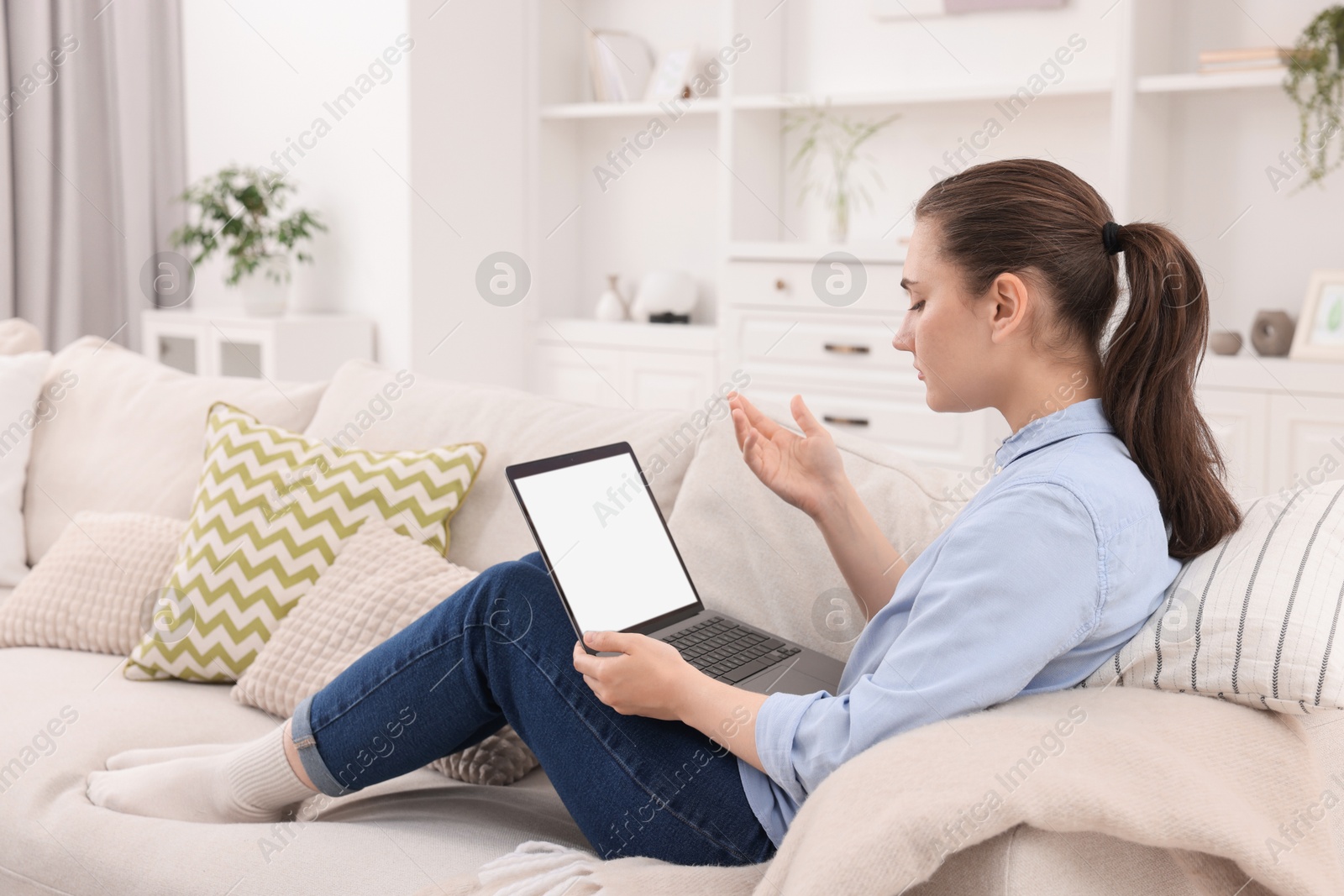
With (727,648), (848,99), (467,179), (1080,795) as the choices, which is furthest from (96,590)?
(848,99)

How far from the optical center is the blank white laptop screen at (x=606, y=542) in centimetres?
118

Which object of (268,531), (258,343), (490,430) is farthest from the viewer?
(258,343)

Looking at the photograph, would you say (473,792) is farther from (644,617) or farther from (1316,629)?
(1316,629)

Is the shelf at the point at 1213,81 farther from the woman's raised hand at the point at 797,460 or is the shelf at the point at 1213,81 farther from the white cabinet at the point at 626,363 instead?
the woman's raised hand at the point at 797,460

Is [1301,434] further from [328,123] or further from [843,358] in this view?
[328,123]

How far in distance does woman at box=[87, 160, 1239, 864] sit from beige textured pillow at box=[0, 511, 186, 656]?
70 centimetres

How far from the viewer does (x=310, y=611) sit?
61.3 inches

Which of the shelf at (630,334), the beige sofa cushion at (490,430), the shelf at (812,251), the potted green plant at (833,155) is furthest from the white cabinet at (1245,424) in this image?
the beige sofa cushion at (490,430)

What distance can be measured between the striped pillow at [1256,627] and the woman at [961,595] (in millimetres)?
22

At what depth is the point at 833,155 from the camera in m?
3.74

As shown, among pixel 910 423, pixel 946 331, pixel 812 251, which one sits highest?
pixel 812 251

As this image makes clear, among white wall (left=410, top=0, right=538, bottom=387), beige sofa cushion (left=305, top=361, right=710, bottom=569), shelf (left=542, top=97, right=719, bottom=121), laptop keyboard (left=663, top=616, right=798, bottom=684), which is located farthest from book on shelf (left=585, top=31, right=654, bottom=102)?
laptop keyboard (left=663, top=616, right=798, bottom=684)

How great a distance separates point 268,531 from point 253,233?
2276mm

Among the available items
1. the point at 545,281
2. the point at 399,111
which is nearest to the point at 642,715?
the point at 399,111
